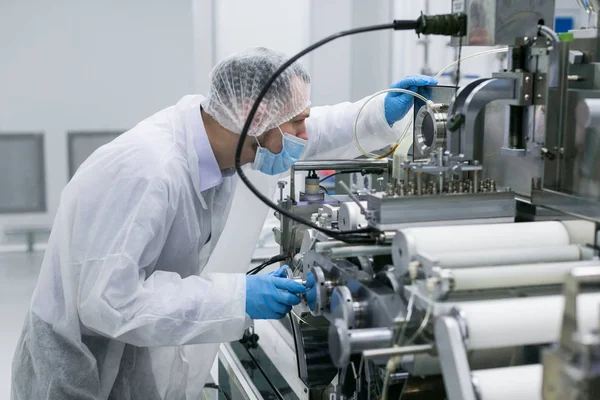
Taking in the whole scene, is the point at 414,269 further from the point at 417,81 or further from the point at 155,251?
the point at 417,81

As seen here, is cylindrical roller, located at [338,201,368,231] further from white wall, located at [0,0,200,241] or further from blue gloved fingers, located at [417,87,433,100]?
white wall, located at [0,0,200,241]

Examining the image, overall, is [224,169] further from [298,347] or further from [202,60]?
[202,60]

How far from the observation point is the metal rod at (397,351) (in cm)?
82

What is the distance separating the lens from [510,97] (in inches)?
42.6

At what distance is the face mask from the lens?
1.41 m

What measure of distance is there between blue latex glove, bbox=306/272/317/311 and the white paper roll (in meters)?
0.23

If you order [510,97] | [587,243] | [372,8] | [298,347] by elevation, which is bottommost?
[298,347]

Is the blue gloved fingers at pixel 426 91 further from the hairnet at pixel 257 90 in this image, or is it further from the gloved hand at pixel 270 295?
the gloved hand at pixel 270 295

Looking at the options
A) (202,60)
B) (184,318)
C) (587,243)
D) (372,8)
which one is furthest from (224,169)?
(372,8)

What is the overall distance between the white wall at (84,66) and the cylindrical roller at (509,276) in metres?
2.94

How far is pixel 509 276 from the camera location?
0.86m

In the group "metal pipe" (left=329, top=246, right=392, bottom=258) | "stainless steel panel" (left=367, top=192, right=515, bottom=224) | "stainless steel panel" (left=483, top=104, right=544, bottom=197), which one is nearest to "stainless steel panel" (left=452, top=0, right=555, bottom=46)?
"stainless steel panel" (left=483, top=104, right=544, bottom=197)

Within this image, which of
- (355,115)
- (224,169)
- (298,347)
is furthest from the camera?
(355,115)

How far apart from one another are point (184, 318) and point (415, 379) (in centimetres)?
47
